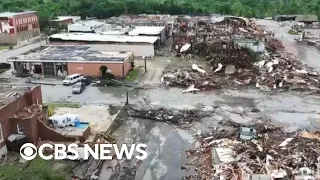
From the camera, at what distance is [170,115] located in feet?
76.8

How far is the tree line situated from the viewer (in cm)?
7375

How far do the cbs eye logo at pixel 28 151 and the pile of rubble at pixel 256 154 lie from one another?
703 cm

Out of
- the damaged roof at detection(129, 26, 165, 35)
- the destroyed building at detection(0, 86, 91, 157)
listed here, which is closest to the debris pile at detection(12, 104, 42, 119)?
the destroyed building at detection(0, 86, 91, 157)

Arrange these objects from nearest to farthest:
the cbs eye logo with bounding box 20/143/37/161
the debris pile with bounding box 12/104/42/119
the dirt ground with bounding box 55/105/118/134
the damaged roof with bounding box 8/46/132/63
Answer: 1. the cbs eye logo with bounding box 20/143/37/161
2. the debris pile with bounding box 12/104/42/119
3. the dirt ground with bounding box 55/105/118/134
4. the damaged roof with bounding box 8/46/132/63

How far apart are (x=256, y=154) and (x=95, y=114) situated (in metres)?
10.4

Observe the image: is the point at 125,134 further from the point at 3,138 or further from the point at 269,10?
the point at 269,10

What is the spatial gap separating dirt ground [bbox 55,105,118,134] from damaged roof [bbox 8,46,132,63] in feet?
26.6

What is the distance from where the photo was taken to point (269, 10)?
88375 mm

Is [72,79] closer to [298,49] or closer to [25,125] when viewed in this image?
[25,125]

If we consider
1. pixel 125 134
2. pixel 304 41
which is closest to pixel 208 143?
pixel 125 134

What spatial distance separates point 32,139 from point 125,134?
462cm

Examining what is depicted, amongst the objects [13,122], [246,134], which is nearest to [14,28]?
[13,122]

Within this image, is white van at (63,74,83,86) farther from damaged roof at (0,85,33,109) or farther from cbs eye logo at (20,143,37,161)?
cbs eye logo at (20,143,37,161)

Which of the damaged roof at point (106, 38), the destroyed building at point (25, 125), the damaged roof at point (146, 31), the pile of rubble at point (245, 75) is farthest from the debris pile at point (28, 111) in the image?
the damaged roof at point (146, 31)
